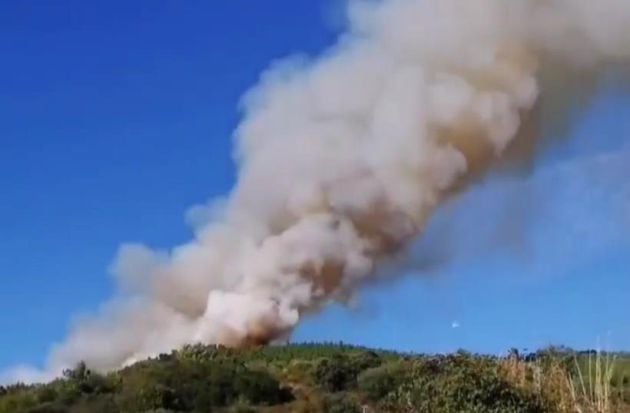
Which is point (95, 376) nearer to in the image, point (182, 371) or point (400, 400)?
point (182, 371)

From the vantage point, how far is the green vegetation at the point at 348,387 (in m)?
27.6

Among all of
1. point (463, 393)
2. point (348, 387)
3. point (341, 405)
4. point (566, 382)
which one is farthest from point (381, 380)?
point (463, 393)

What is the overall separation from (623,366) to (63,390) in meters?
17.9

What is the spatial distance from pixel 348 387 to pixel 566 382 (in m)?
7.78

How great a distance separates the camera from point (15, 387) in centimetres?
3884

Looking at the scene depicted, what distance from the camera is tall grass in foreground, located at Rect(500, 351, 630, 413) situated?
91.9ft

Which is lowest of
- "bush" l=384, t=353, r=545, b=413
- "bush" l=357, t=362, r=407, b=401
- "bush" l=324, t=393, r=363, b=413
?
"bush" l=384, t=353, r=545, b=413

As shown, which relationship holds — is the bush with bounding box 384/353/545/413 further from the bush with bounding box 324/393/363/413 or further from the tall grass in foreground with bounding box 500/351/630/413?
the bush with bounding box 324/393/363/413

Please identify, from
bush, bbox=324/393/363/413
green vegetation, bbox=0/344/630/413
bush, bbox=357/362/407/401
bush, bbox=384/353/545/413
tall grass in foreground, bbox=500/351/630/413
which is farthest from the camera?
bush, bbox=357/362/407/401

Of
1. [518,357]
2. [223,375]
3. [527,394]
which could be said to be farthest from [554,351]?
[223,375]

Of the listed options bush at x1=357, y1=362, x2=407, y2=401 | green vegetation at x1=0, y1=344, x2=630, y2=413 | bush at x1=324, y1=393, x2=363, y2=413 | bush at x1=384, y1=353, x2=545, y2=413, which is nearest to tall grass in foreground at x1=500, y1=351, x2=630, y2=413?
green vegetation at x1=0, y1=344, x2=630, y2=413

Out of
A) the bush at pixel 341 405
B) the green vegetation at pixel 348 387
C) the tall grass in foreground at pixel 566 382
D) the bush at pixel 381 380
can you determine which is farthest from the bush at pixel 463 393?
the bush at pixel 381 380

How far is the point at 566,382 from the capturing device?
29.4 meters

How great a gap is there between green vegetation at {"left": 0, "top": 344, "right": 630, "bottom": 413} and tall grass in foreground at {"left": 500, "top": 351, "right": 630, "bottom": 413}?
0.03 metres
